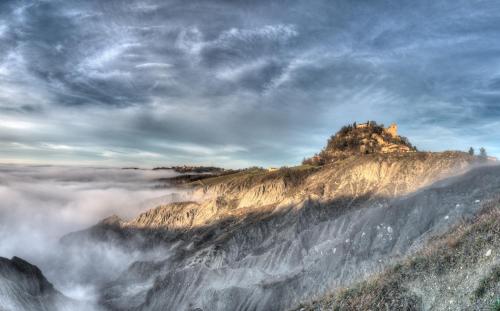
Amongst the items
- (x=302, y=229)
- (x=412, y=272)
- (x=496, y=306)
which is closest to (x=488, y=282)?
(x=496, y=306)

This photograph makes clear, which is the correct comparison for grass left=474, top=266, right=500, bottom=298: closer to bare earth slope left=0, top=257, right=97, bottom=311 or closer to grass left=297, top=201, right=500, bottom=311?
grass left=297, top=201, right=500, bottom=311

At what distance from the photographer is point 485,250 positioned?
15344 millimetres

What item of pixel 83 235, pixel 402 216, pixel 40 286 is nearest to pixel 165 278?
pixel 40 286

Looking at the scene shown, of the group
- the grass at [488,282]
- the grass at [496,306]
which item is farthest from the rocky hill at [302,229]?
the grass at [496,306]

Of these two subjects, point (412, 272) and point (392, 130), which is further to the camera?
point (392, 130)

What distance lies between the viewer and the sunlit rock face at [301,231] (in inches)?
1890

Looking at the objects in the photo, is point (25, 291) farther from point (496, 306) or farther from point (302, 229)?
point (496, 306)

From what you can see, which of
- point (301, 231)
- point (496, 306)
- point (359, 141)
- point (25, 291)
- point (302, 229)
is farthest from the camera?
point (359, 141)

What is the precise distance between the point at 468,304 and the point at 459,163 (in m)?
50.7

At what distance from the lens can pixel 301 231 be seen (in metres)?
66.4

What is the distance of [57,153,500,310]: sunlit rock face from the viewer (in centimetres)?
4800

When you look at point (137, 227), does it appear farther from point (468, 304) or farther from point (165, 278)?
point (468, 304)

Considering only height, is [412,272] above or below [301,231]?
above

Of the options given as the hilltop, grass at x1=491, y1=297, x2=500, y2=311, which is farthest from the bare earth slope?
the hilltop
